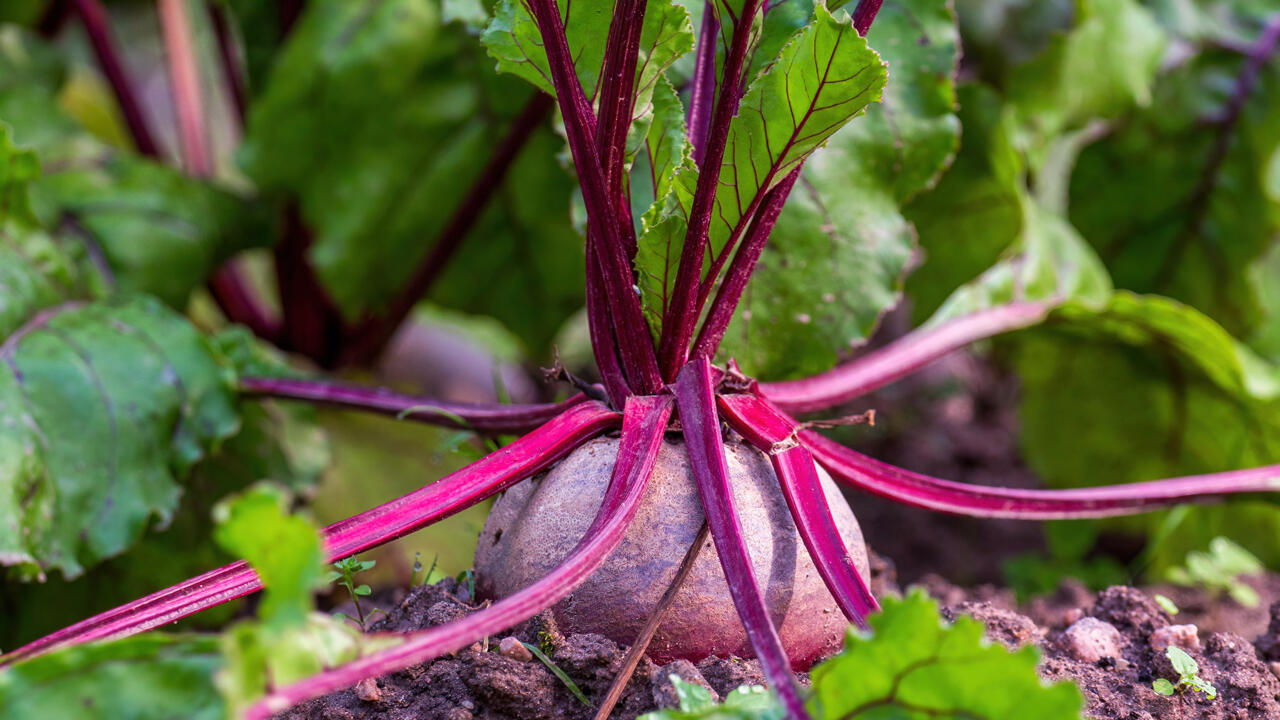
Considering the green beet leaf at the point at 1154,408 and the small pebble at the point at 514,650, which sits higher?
the small pebble at the point at 514,650

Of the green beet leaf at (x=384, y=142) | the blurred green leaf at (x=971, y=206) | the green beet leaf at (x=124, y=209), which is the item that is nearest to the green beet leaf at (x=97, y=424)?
the green beet leaf at (x=124, y=209)

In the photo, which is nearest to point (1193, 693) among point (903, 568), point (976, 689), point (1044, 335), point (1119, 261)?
point (976, 689)

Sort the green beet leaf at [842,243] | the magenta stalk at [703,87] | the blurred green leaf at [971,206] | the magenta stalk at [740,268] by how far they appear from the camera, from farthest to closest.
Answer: the blurred green leaf at [971,206], the green beet leaf at [842,243], the magenta stalk at [703,87], the magenta stalk at [740,268]

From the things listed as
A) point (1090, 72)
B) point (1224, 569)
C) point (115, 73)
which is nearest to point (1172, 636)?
point (1224, 569)

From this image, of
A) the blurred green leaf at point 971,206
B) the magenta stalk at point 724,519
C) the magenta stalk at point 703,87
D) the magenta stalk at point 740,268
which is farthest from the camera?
the blurred green leaf at point 971,206

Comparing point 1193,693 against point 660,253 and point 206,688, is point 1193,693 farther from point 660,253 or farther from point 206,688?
point 206,688

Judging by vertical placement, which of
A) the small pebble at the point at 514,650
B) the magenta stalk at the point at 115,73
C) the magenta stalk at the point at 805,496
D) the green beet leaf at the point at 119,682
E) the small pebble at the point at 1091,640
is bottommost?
the small pebble at the point at 1091,640

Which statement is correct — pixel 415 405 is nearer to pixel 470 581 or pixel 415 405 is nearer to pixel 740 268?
pixel 470 581

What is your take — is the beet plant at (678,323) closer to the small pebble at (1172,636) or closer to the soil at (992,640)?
the soil at (992,640)
